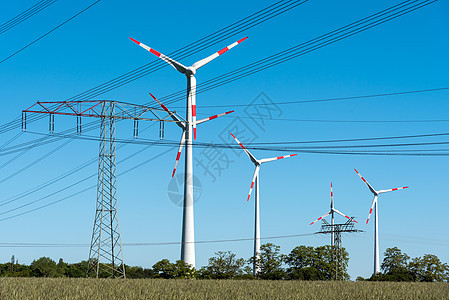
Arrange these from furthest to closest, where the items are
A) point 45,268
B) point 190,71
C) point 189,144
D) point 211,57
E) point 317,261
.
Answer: point 45,268 → point 317,261 → point 211,57 → point 190,71 → point 189,144

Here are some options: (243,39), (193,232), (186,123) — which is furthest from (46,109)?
(243,39)

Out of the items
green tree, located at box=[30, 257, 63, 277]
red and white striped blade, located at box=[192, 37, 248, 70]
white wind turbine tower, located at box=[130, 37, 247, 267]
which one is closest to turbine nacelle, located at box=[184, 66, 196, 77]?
white wind turbine tower, located at box=[130, 37, 247, 267]

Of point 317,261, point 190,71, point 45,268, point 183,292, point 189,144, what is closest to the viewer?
point 183,292

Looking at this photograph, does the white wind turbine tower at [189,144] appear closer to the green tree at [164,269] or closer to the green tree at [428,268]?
the green tree at [164,269]

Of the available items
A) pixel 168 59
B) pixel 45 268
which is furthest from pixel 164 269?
pixel 45 268

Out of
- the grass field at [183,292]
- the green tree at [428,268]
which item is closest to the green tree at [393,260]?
the green tree at [428,268]

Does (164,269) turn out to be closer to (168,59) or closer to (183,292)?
(168,59)

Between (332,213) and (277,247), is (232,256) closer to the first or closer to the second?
(277,247)

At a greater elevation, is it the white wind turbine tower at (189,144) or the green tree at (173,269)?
the white wind turbine tower at (189,144)

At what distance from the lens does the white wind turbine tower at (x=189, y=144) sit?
226 feet

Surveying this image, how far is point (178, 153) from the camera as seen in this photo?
7588cm

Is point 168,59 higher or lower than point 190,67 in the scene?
higher

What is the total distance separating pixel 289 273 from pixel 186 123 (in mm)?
57744

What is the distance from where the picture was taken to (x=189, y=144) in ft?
237
